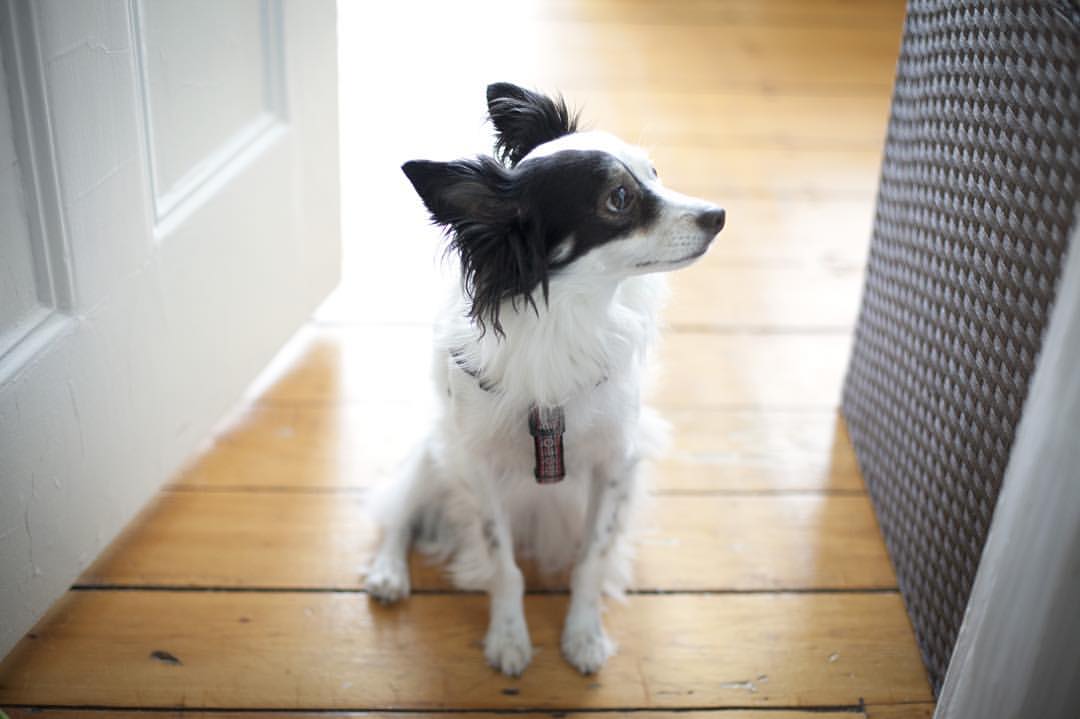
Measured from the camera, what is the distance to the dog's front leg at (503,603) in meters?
1.57

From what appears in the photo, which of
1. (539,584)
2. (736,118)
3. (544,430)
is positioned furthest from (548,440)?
(736,118)

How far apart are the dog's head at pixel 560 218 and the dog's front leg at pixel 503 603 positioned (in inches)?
15.7

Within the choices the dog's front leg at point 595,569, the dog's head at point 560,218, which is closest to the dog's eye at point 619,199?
the dog's head at point 560,218

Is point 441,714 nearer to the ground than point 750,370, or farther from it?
nearer to the ground

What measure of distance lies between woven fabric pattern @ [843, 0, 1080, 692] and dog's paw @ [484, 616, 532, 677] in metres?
0.57

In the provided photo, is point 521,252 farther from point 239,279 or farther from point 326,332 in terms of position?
point 326,332

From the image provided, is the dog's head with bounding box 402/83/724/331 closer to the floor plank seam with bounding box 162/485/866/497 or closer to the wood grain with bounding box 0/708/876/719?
the wood grain with bounding box 0/708/876/719

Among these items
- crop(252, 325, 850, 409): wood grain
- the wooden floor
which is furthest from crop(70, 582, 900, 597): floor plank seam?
crop(252, 325, 850, 409): wood grain

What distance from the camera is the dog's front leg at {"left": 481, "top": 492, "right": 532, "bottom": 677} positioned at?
1.57 m

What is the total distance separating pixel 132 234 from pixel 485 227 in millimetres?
579

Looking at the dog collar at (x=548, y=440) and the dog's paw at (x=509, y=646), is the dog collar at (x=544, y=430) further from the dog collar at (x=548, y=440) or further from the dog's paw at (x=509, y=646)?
the dog's paw at (x=509, y=646)

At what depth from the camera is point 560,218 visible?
1.26 m

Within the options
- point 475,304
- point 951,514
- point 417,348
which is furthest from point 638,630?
point 417,348

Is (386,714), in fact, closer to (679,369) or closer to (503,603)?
(503,603)
